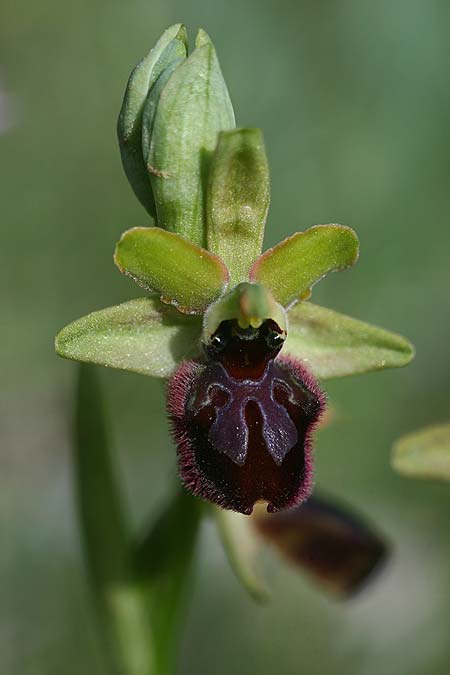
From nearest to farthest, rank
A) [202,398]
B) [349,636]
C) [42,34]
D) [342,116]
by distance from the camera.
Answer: [202,398] → [349,636] → [42,34] → [342,116]

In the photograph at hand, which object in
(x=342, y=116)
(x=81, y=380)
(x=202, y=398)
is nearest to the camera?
(x=202, y=398)

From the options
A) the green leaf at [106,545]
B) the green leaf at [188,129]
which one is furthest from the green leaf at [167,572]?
the green leaf at [188,129]

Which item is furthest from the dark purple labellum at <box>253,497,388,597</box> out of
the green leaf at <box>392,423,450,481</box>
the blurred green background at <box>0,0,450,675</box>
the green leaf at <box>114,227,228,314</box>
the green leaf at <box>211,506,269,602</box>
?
the blurred green background at <box>0,0,450,675</box>

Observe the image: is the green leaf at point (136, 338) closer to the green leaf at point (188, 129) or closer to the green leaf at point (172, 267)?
the green leaf at point (172, 267)

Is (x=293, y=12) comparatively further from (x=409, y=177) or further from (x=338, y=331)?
(x=338, y=331)

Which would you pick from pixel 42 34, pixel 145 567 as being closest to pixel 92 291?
pixel 42 34

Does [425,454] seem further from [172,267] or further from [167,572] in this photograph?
[172,267]
